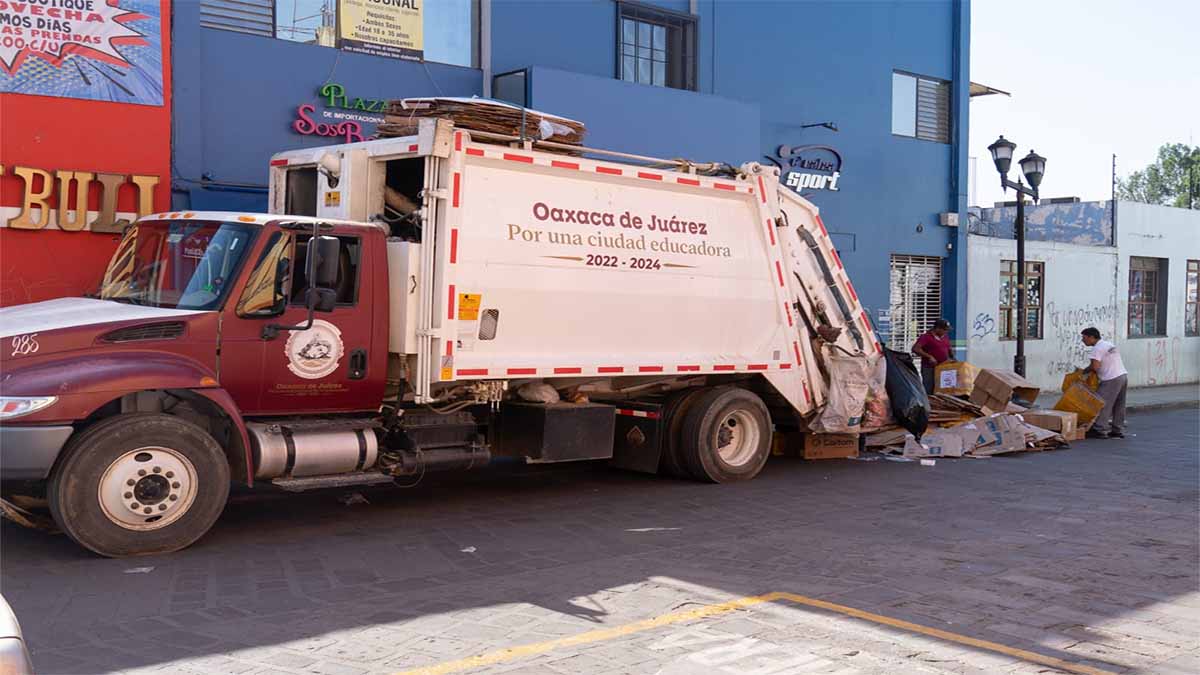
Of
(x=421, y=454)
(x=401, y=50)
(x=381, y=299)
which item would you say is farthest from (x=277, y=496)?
(x=401, y=50)

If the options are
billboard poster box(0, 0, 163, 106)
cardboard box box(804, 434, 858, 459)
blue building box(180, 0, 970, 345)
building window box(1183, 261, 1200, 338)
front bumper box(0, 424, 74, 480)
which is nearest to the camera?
front bumper box(0, 424, 74, 480)

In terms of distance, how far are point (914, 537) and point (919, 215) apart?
1340 centimetres

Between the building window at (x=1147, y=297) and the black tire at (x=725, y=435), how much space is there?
1804 centimetres

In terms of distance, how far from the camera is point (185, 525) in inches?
293

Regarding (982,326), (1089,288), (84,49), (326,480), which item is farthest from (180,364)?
(1089,288)

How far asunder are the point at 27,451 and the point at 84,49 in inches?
226

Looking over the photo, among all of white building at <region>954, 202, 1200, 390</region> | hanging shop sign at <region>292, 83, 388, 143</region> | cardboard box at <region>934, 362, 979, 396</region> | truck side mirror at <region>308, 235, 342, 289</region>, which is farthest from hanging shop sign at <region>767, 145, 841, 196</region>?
truck side mirror at <region>308, 235, 342, 289</region>

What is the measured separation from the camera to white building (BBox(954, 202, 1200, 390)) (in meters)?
22.0

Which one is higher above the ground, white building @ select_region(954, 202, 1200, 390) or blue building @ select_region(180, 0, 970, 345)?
blue building @ select_region(180, 0, 970, 345)

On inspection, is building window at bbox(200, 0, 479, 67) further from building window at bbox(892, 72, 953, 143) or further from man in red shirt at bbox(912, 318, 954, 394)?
building window at bbox(892, 72, 953, 143)

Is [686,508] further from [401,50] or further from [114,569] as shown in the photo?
[401,50]

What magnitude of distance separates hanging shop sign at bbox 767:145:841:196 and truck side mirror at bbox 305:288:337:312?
36.8 feet

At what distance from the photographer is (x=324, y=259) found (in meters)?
8.16

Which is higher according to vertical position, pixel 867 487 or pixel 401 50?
pixel 401 50
